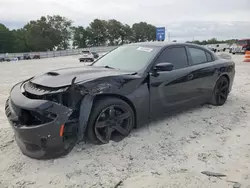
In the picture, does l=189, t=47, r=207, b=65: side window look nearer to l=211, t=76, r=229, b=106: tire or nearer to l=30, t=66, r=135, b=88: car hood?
l=211, t=76, r=229, b=106: tire

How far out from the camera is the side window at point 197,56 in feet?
15.8

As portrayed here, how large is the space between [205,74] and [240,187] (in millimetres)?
2723

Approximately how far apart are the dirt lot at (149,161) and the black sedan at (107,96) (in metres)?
0.20

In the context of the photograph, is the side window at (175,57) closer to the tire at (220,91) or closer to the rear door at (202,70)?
the rear door at (202,70)

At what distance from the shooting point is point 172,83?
13.8 feet

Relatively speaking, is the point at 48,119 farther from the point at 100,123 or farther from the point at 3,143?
the point at 3,143

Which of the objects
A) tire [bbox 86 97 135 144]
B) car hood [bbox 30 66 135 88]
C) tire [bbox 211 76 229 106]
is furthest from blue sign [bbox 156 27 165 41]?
tire [bbox 86 97 135 144]

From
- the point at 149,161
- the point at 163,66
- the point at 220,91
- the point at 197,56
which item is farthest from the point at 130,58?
the point at 220,91

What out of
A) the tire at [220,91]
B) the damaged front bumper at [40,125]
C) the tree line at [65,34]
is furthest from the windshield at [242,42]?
the tree line at [65,34]

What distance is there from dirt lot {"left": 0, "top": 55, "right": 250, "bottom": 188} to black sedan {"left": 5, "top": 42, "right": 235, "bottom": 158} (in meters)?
0.20

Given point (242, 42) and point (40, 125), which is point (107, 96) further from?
point (242, 42)

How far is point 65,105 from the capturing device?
10.2ft

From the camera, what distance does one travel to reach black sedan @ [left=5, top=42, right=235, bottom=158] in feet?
9.64

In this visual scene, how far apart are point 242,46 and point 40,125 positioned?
30.0m
